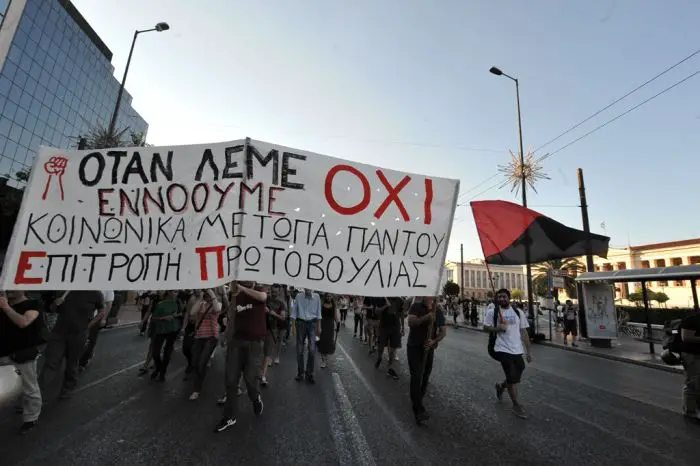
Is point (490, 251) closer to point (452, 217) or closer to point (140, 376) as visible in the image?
point (452, 217)

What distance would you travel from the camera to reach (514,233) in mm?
4789

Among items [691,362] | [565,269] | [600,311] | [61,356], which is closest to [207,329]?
[61,356]

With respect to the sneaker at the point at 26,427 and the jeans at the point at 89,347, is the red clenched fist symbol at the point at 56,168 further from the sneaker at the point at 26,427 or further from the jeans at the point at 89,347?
the jeans at the point at 89,347

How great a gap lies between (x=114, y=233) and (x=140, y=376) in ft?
17.0

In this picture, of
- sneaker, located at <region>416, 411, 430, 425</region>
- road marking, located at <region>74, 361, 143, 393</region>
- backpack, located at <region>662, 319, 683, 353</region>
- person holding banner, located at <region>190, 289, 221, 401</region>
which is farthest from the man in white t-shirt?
road marking, located at <region>74, 361, 143, 393</region>

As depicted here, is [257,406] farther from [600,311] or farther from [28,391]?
[600,311]

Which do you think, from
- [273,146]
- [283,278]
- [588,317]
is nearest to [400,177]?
[273,146]

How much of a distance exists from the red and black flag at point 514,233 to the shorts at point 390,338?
433 cm

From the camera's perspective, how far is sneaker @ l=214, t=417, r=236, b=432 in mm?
4550

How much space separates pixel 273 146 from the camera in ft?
11.6

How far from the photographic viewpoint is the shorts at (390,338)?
8586 mm

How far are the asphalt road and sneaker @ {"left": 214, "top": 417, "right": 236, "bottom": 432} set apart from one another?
11cm

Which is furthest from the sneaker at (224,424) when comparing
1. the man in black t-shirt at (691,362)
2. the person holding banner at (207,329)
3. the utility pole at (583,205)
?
the utility pole at (583,205)

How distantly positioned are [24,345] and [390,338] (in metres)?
6.45
